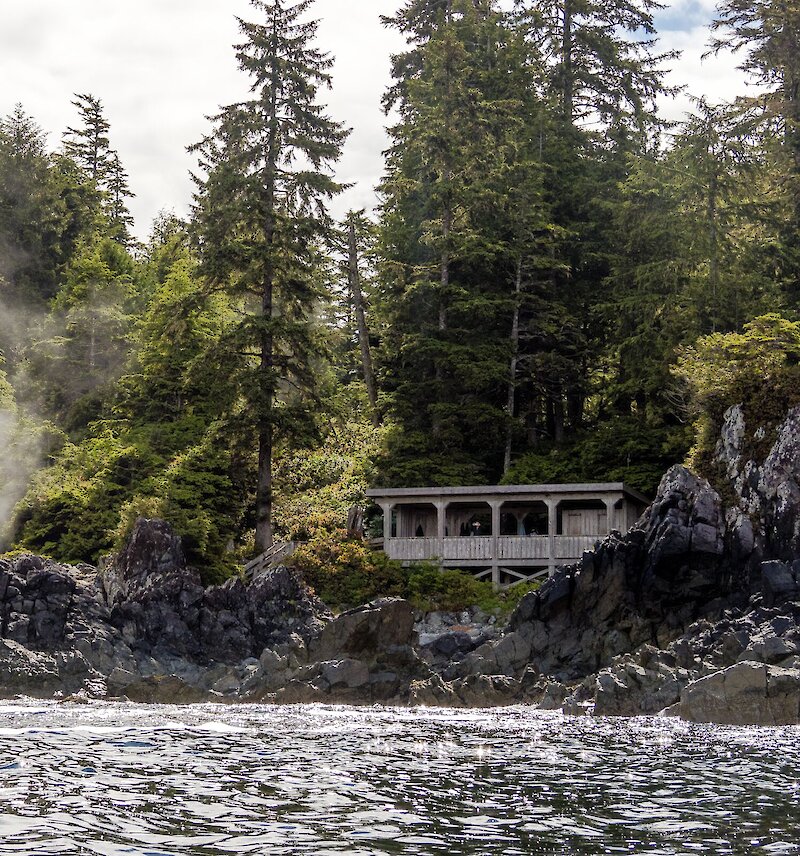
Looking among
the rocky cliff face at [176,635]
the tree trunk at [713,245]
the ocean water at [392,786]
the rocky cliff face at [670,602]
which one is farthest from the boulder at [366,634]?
the tree trunk at [713,245]

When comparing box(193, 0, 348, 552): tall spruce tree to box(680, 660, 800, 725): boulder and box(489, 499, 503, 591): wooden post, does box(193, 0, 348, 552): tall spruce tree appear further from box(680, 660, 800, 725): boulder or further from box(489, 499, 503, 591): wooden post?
box(680, 660, 800, 725): boulder

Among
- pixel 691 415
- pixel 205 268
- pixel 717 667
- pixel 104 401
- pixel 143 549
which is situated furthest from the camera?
pixel 104 401

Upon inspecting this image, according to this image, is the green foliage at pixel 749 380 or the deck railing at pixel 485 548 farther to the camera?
the deck railing at pixel 485 548

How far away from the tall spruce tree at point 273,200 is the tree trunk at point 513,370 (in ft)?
26.5

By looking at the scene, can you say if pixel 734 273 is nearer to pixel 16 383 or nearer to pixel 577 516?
pixel 577 516

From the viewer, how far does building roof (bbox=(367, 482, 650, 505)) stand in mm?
37500

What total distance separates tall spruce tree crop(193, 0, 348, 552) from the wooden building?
495cm

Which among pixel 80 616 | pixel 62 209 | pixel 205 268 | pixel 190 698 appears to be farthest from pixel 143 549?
pixel 62 209

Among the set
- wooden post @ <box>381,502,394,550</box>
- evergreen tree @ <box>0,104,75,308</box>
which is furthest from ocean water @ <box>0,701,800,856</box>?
evergreen tree @ <box>0,104,75,308</box>

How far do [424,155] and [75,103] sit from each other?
40.3 metres

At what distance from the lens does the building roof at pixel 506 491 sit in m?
37.5

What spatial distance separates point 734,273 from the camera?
139 ft

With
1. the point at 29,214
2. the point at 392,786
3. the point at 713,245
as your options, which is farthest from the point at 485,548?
the point at 29,214

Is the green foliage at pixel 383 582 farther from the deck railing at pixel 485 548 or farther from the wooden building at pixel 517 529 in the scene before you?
the wooden building at pixel 517 529
